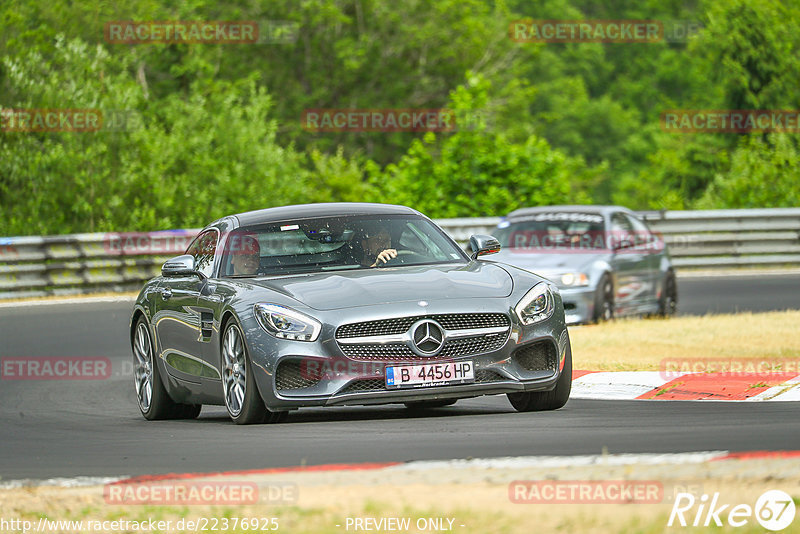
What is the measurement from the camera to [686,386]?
1070 cm

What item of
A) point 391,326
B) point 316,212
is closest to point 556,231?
point 316,212

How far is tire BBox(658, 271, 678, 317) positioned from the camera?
1927cm

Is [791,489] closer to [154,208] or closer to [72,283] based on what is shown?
[72,283]

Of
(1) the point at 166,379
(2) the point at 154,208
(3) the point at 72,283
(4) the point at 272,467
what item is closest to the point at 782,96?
(2) the point at 154,208

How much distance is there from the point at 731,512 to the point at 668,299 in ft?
46.4

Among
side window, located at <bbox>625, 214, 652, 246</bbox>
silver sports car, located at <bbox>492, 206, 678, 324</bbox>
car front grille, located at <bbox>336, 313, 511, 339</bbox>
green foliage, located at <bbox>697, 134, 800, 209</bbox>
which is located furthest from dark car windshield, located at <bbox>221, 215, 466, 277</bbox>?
green foliage, located at <bbox>697, 134, 800, 209</bbox>

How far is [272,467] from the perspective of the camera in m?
7.18

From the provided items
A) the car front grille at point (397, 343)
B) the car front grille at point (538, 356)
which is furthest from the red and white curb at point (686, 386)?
the car front grille at point (397, 343)

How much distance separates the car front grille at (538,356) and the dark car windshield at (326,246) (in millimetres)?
1143

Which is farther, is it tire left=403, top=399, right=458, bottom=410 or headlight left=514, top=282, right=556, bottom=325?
tire left=403, top=399, right=458, bottom=410

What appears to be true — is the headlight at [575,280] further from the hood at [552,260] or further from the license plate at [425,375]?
the license plate at [425,375]

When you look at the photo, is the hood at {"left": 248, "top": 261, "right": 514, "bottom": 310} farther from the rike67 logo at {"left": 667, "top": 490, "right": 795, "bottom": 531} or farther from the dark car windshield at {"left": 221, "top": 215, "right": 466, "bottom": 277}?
the rike67 logo at {"left": 667, "top": 490, "right": 795, "bottom": 531}

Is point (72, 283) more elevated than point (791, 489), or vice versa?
point (791, 489)

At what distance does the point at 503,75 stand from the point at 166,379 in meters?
49.5
